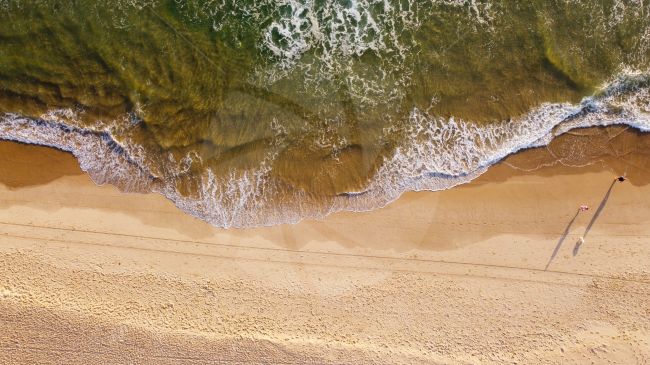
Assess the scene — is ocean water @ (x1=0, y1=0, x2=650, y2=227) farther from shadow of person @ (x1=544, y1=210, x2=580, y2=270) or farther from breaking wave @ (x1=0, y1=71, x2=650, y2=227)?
shadow of person @ (x1=544, y1=210, x2=580, y2=270)

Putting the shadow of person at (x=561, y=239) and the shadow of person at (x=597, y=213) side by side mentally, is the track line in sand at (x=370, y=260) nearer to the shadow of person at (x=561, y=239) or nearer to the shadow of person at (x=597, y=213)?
the shadow of person at (x=561, y=239)

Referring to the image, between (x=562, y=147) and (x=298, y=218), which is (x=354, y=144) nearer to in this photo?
Result: (x=298, y=218)

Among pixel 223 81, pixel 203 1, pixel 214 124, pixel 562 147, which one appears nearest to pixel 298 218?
pixel 214 124

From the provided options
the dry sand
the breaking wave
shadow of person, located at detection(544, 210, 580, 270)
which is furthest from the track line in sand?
the breaking wave

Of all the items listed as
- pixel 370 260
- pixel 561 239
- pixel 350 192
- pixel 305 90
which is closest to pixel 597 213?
pixel 561 239

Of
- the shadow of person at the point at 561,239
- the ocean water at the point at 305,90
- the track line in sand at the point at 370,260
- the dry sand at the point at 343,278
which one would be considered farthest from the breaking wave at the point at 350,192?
the shadow of person at the point at 561,239

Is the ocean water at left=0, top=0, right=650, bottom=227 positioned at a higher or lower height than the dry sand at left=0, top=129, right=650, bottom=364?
higher
